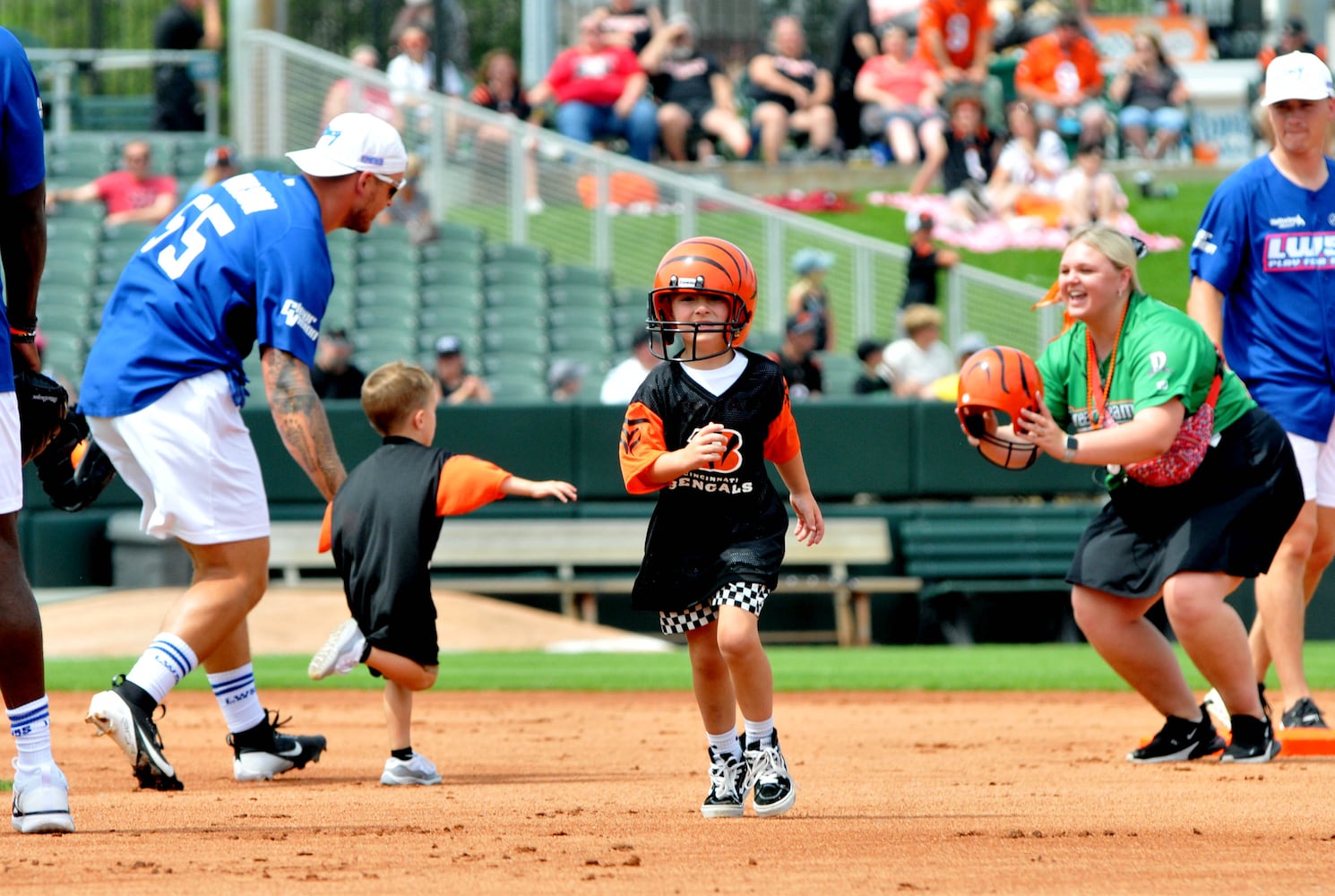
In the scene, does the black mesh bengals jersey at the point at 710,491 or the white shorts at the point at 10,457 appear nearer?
the white shorts at the point at 10,457

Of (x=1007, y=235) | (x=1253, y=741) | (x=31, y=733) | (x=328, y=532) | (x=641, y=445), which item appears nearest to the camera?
(x=31, y=733)

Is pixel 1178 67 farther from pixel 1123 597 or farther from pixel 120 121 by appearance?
pixel 1123 597

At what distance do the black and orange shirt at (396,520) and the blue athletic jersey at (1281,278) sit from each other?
10.2 feet

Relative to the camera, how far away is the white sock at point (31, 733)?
4.90 metres

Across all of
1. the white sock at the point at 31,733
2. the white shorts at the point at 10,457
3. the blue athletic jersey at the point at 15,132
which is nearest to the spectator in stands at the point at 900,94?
the blue athletic jersey at the point at 15,132

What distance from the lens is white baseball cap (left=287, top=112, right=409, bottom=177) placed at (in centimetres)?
625

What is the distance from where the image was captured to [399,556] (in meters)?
6.34

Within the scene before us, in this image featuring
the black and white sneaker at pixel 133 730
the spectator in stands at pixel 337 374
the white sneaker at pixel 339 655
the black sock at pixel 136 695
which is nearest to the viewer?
the black and white sneaker at pixel 133 730

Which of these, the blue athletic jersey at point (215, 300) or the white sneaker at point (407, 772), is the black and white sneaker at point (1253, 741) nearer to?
the white sneaker at point (407, 772)

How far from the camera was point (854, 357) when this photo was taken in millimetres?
16984

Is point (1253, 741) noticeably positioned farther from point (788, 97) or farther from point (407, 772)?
point (788, 97)

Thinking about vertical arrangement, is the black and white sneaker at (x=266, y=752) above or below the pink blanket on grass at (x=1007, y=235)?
below

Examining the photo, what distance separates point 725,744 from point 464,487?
4.57 ft

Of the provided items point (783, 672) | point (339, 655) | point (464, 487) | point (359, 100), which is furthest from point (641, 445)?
point (359, 100)
